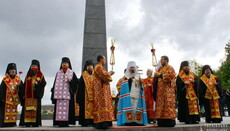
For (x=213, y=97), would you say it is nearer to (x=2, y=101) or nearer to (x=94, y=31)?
(x=2, y=101)

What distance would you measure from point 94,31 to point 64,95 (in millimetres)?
6991

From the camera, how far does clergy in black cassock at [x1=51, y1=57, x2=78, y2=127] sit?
717 centimetres

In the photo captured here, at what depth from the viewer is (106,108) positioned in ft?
19.4

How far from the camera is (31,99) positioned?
24.8 ft

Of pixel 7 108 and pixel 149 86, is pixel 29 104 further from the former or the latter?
pixel 149 86

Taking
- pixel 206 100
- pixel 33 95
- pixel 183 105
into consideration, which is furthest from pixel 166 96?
pixel 33 95

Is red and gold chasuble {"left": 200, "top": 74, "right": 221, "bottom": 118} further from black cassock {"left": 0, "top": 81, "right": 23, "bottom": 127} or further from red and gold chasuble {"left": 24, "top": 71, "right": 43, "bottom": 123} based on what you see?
black cassock {"left": 0, "top": 81, "right": 23, "bottom": 127}

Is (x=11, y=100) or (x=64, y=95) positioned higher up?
(x=64, y=95)

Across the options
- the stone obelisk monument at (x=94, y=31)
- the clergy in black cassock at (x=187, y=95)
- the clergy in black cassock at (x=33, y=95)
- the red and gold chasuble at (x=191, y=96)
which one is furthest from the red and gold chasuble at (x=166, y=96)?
the stone obelisk monument at (x=94, y=31)

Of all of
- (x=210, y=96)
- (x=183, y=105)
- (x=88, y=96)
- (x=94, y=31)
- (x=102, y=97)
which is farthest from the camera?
(x=94, y=31)

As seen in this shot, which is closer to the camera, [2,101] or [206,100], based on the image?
[2,101]

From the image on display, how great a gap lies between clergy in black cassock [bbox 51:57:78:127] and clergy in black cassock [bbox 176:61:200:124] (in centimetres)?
373

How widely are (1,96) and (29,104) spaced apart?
121 centimetres

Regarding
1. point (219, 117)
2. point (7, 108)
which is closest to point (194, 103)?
point (219, 117)
